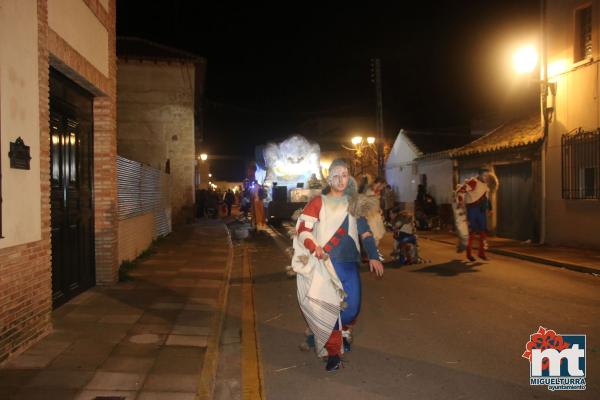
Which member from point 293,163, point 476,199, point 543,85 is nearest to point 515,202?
point 543,85

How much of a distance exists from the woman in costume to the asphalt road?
44cm

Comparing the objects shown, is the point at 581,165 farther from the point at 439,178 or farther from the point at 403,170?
the point at 403,170

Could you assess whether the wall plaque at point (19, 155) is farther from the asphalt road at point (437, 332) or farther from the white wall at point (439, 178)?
the white wall at point (439, 178)

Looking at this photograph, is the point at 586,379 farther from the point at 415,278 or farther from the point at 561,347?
the point at 415,278

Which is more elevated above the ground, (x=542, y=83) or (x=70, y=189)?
(x=542, y=83)

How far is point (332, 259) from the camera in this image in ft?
16.8

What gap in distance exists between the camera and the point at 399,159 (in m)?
29.5

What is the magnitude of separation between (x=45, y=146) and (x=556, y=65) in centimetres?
1366

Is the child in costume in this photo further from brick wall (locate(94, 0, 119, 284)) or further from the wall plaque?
the wall plaque

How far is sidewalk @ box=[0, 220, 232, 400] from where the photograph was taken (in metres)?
4.45

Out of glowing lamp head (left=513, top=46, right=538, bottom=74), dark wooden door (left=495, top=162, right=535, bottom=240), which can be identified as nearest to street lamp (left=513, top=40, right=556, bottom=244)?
glowing lamp head (left=513, top=46, right=538, bottom=74)

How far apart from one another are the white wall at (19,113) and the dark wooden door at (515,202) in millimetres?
14174

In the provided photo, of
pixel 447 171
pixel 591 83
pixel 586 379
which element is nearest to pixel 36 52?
pixel 586 379

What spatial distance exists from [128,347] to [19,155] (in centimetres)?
217
